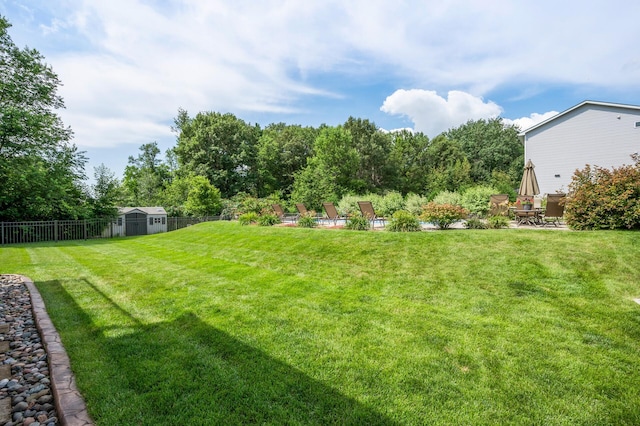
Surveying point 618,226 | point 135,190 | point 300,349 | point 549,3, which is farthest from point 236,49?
point 135,190

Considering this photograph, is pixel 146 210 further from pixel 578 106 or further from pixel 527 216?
pixel 578 106

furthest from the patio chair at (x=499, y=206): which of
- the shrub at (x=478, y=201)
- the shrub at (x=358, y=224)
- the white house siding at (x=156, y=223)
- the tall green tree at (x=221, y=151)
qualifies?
the tall green tree at (x=221, y=151)

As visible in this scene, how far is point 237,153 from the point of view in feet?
111

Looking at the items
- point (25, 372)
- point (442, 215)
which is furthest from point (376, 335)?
point (442, 215)

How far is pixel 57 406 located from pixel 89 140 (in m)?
23.2

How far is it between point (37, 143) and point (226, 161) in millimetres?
17906

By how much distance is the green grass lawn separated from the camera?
218 centimetres

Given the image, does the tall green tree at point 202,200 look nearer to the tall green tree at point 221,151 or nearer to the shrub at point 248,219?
the tall green tree at point 221,151

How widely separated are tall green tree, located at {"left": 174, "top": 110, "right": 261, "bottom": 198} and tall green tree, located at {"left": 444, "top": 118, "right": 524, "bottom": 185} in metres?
27.0

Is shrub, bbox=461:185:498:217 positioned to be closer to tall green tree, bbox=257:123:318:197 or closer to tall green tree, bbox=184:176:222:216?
tall green tree, bbox=184:176:222:216

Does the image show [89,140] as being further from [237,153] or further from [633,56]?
[633,56]

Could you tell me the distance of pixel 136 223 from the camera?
22375mm

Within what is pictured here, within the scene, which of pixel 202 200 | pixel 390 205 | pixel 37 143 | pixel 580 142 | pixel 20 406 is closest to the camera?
pixel 20 406

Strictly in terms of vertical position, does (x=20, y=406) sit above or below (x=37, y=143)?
below
